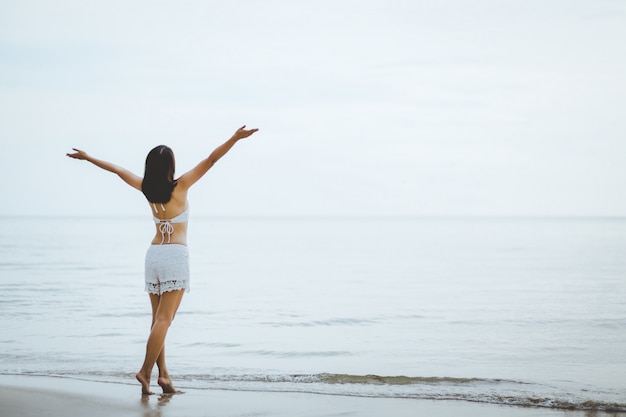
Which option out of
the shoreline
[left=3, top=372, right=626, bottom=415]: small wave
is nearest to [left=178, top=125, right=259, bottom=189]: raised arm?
the shoreline

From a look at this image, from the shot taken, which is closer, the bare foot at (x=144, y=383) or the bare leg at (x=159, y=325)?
the bare leg at (x=159, y=325)

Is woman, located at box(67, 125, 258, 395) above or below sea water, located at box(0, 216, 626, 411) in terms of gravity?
above

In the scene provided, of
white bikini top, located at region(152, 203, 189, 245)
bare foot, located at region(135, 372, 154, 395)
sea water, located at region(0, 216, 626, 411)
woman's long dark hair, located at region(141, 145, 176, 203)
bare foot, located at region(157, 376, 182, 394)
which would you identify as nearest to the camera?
woman's long dark hair, located at region(141, 145, 176, 203)

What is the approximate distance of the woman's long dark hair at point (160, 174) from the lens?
19.0ft

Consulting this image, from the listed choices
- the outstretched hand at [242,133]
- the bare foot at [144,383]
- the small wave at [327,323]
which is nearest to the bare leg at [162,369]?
the bare foot at [144,383]

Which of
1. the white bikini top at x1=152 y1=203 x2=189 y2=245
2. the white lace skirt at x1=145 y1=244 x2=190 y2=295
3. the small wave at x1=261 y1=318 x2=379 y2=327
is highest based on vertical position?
the white bikini top at x1=152 y1=203 x2=189 y2=245

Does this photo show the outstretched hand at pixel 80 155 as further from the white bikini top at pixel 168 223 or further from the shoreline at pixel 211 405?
the shoreline at pixel 211 405

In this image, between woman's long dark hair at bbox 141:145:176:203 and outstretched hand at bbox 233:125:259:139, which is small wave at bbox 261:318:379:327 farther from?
outstretched hand at bbox 233:125:259:139

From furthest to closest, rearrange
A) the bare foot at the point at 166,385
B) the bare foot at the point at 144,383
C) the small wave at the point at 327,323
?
the small wave at the point at 327,323
the bare foot at the point at 166,385
the bare foot at the point at 144,383

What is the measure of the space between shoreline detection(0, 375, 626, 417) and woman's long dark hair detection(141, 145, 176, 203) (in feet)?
5.49

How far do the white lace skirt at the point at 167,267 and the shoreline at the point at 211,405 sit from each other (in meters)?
0.96

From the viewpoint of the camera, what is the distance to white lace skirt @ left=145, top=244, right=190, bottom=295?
588cm

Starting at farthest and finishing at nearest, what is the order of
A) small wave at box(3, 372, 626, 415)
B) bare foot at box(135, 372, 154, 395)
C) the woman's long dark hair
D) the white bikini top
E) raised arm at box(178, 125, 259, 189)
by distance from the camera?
small wave at box(3, 372, 626, 415), bare foot at box(135, 372, 154, 395), the white bikini top, the woman's long dark hair, raised arm at box(178, 125, 259, 189)

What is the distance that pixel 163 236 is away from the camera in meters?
5.93
